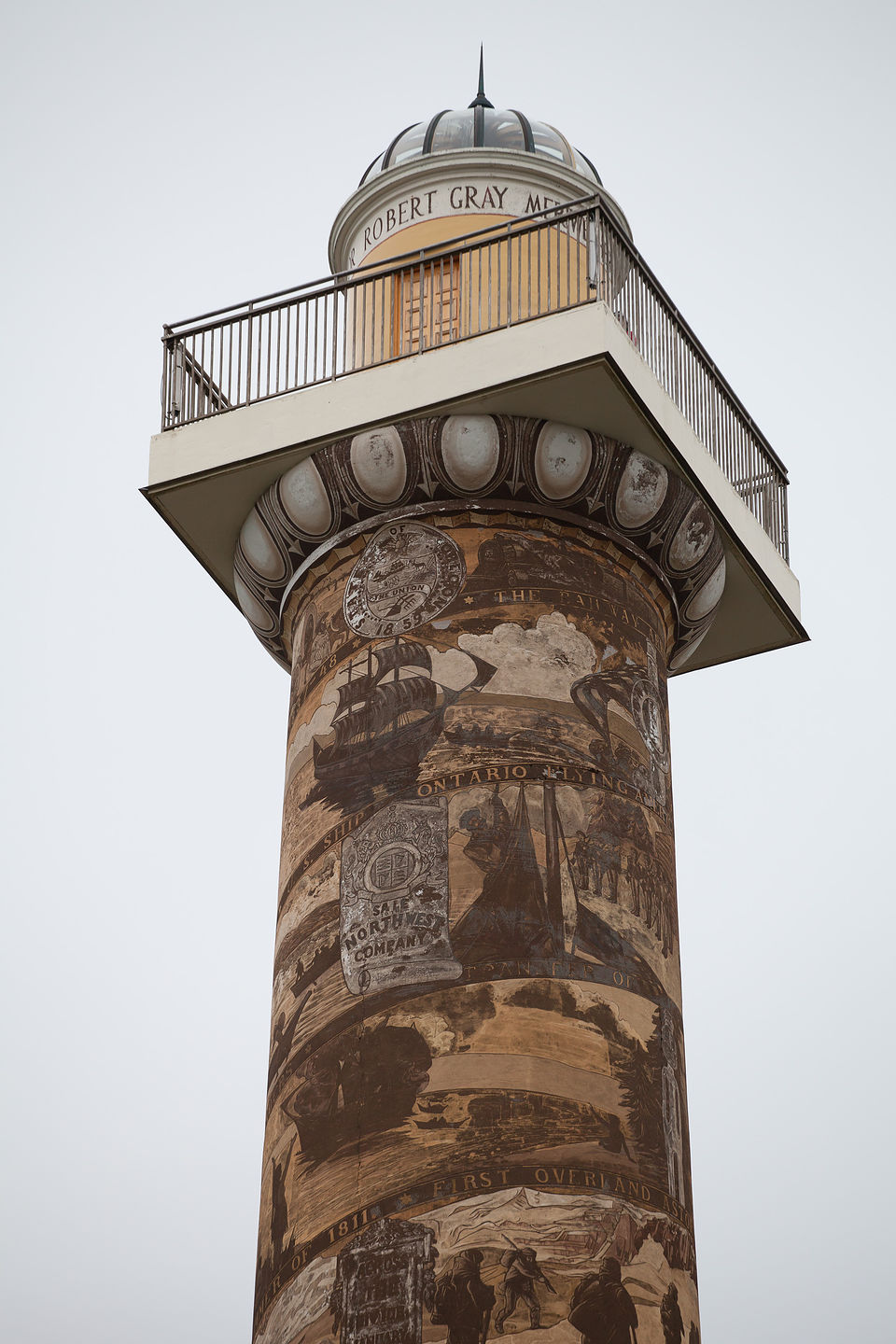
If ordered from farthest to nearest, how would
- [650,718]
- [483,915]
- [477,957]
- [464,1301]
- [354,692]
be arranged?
[650,718], [354,692], [483,915], [477,957], [464,1301]

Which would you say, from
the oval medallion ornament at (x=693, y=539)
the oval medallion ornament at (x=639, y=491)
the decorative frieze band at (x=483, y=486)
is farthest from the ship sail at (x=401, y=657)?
the oval medallion ornament at (x=693, y=539)

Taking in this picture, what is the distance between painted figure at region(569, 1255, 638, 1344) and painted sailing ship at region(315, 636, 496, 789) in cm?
316

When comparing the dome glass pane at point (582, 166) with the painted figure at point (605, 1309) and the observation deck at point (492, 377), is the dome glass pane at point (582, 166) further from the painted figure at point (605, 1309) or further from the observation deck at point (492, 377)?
the painted figure at point (605, 1309)

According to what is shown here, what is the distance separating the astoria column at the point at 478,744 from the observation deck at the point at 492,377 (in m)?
0.03

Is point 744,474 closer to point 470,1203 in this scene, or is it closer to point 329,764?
point 329,764

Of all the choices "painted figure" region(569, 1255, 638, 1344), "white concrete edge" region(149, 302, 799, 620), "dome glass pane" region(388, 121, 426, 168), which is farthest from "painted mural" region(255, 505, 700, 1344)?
"dome glass pane" region(388, 121, 426, 168)

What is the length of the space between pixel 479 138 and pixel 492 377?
297 centimetres

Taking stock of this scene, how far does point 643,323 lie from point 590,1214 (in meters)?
5.76

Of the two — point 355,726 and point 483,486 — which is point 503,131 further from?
point 355,726

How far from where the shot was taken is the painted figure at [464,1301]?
1284cm

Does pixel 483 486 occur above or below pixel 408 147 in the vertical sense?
below

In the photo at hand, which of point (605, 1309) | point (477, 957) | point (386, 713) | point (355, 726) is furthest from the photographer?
point (355, 726)

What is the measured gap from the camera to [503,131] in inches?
699

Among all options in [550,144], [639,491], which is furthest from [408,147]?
[639,491]
